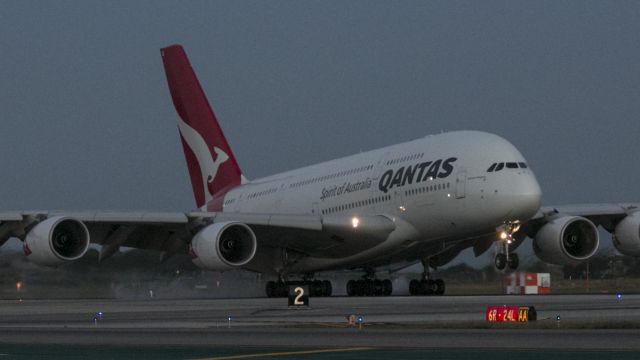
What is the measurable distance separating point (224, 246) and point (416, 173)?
6.73 metres

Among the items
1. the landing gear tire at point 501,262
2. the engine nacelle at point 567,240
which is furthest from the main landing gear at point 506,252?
the engine nacelle at point 567,240

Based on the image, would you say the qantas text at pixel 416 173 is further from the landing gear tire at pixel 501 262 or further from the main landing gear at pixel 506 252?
the landing gear tire at pixel 501 262

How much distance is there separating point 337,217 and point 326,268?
2.52 meters

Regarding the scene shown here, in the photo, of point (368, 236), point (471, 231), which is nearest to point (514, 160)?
point (471, 231)

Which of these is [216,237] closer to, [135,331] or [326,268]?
[326,268]

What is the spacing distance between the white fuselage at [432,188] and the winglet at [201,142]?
7.23 meters

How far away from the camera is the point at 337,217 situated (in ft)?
147

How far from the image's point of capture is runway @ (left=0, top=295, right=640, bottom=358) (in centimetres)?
1818

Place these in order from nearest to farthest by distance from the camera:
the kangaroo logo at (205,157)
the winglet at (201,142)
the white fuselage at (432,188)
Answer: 1. the white fuselage at (432,188)
2. the winglet at (201,142)
3. the kangaroo logo at (205,157)

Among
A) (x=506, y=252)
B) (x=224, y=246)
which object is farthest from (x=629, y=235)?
(x=224, y=246)

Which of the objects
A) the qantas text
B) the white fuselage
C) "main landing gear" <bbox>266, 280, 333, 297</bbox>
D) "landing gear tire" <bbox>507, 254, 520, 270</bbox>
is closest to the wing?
the white fuselage

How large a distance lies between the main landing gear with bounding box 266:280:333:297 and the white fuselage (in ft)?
2.21

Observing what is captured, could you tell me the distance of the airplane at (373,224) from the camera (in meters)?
39.3

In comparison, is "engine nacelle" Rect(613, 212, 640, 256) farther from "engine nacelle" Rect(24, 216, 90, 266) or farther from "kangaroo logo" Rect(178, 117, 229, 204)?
"engine nacelle" Rect(24, 216, 90, 266)
